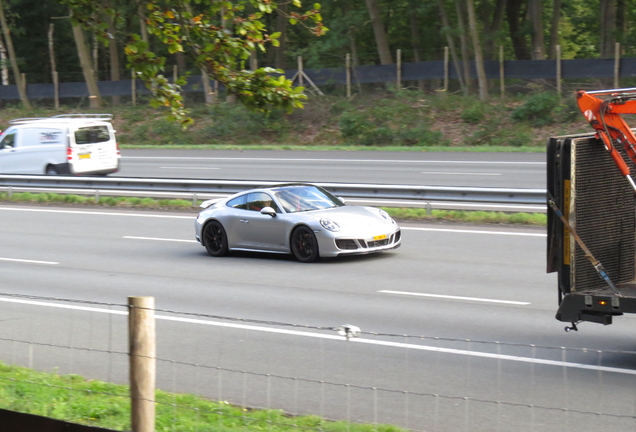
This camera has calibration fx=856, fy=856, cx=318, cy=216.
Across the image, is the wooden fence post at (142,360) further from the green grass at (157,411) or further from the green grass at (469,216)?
the green grass at (469,216)

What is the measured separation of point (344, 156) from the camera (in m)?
31.4

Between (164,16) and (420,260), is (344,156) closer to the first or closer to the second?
(420,260)

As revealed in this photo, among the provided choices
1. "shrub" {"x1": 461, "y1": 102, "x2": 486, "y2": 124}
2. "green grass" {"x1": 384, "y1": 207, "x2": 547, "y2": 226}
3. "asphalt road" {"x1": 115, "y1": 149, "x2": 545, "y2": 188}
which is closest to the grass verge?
"green grass" {"x1": 384, "y1": 207, "x2": 547, "y2": 226}

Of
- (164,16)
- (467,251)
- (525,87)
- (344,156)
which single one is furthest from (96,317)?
(525,87)

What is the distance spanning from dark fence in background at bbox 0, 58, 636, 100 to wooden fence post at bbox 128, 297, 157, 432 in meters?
34.3

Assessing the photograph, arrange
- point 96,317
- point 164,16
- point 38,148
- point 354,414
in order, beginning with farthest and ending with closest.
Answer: point 38,148
point 96,317
point 164,16
point 354,414

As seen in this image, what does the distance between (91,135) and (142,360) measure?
22.4 m

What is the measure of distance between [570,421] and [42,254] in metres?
11.7

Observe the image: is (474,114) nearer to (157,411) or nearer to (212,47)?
(212,47)

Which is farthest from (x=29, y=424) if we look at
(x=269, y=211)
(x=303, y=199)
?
Result: (x=303, y=199)

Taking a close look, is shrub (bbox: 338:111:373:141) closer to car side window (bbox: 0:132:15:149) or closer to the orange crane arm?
car side window (bbox: 0:132:15:149)

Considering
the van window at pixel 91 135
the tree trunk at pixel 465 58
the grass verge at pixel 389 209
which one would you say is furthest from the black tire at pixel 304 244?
the tree trunk at pixel 465 58

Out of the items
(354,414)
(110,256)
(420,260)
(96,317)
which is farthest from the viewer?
(110,256)

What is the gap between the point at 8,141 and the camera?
27.0m
